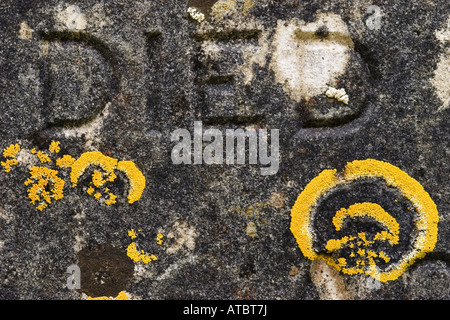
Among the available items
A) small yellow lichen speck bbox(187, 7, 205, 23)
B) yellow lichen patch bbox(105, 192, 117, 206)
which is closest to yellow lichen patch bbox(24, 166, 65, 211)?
yellow lichen patch bbox(105, 192, 117, 206)

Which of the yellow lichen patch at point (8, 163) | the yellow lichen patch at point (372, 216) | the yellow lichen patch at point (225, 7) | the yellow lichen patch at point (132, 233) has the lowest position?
the yellow lichen patch at point (132, 233)

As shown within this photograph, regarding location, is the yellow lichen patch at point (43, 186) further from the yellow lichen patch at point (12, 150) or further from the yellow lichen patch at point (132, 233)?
the yellow lichen patch at point (132, 233)

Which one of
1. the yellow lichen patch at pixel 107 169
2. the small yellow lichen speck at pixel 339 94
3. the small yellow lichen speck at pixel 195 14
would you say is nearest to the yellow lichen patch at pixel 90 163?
the yellow lichen patch at pixel 107 169

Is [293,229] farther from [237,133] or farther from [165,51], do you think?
[165,51]

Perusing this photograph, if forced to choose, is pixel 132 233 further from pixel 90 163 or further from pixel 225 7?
pixel 225 7

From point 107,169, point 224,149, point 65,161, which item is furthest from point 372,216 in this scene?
point 65,161

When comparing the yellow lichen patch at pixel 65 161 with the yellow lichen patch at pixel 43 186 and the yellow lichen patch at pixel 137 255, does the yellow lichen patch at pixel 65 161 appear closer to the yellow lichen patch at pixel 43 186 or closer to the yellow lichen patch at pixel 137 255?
the yellow lichen patch at pixel 43 186

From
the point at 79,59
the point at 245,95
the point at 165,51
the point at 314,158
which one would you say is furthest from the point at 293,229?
the point at 79,59

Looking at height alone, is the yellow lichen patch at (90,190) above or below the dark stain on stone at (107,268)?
above
